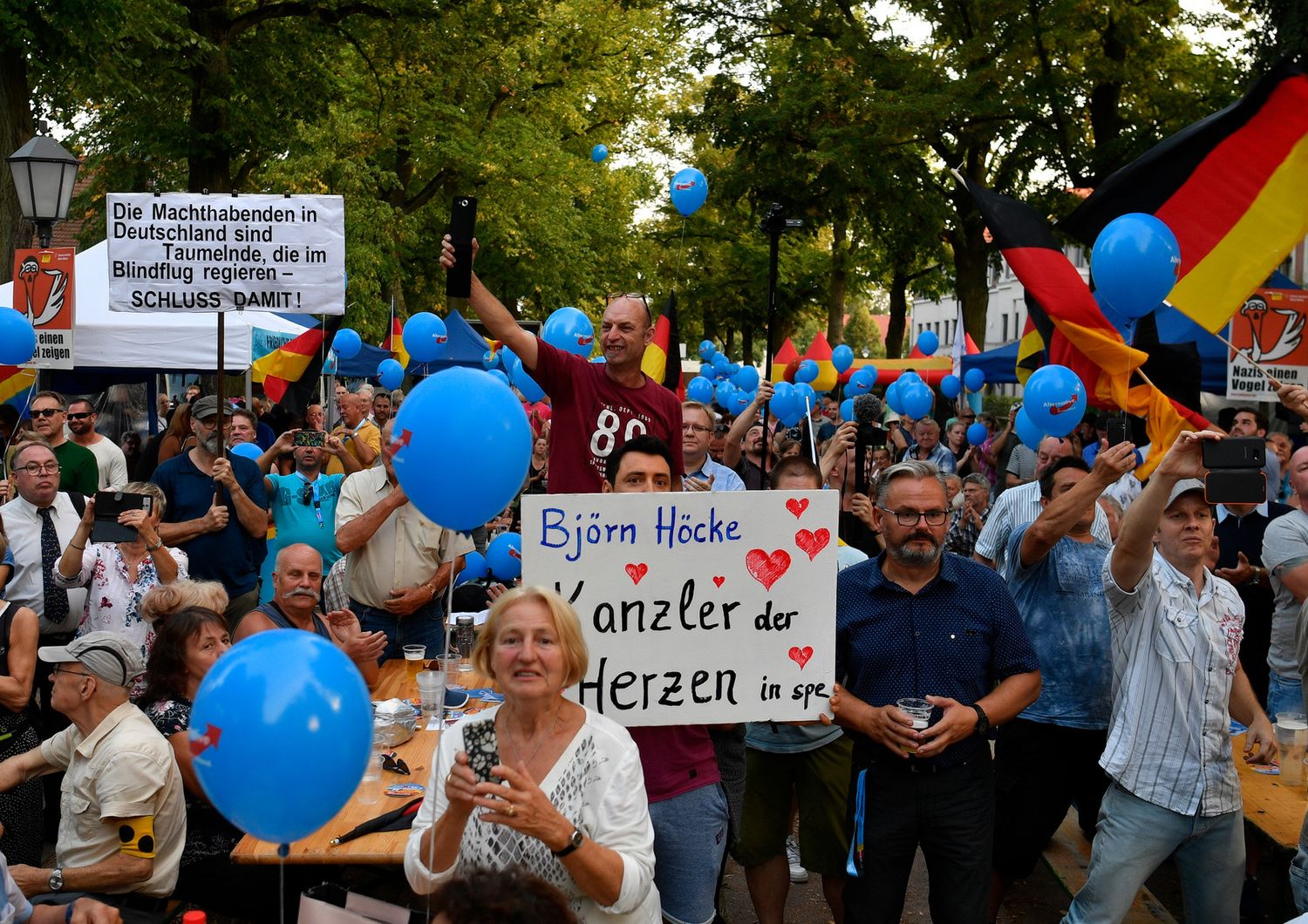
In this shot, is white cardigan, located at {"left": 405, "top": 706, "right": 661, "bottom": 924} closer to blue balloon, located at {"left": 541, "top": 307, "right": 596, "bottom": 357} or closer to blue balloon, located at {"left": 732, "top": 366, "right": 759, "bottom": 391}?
blue balloon, located at {"left": 541, "top": 307, "right": 596, "bottom": 357}

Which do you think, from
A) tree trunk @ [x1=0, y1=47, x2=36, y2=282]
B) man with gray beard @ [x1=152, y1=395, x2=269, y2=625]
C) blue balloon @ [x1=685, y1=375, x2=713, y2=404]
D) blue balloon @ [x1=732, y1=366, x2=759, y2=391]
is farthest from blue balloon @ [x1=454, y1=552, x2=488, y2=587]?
blue balloon @ [x1=732, y1=366, x2=759, y2=391]

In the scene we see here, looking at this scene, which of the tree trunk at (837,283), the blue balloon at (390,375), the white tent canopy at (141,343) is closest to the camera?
the white tent canopy at (141,343)

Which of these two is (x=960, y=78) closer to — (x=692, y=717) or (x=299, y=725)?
(x=692, y=717)

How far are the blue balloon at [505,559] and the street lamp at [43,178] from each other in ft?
17.6

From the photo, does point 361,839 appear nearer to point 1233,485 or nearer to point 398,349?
point 1233,485

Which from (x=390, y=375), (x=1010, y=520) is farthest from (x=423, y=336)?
(x=1010, y=520)

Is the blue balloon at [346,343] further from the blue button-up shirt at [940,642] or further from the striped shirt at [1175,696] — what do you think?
the striped shirt at [1175,696]

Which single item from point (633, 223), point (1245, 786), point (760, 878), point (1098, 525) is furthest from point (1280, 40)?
point (633, 223)

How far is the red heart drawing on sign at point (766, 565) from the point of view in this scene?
3836 millimetres

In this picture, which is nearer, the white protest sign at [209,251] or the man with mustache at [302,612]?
the man with mustache at [302,612]

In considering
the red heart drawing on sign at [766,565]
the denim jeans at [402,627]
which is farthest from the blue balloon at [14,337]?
the red heart drawing on sign at [766,565]

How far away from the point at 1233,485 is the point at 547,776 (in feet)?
7.52

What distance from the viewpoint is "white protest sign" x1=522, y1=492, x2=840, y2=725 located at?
12.1 feet

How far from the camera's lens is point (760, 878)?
4957 mm
